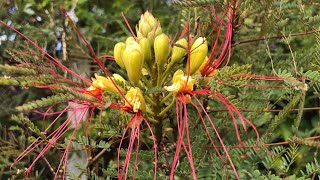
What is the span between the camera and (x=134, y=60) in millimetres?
1158

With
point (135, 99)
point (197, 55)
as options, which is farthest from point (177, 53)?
point (135, 99)

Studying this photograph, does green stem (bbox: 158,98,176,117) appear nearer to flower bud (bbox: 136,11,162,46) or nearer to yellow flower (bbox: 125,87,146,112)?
yellow flower (bbox: 125,87,146,112)

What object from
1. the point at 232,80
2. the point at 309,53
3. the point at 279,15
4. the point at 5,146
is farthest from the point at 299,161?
the point at 5,146

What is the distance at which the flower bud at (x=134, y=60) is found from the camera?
45.5 inches

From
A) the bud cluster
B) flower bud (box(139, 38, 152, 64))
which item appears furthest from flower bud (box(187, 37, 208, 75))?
flower bud (box(139, 38, 152, 64))

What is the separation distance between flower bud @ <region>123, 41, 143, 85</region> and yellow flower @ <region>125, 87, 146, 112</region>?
4 cm

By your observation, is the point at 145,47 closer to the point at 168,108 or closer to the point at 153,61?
the point at 153,61

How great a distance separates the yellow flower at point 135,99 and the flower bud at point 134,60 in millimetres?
41

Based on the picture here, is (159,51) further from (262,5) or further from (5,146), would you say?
(5,146)

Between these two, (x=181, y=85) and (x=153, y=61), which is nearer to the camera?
(x=181, y=85)

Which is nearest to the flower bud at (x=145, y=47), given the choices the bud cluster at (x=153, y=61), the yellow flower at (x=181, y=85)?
the bud cluster at (x=153, y=61)

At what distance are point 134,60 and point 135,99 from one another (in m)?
0.09

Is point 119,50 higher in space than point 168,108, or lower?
higher

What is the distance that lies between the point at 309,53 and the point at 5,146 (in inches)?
45.0
